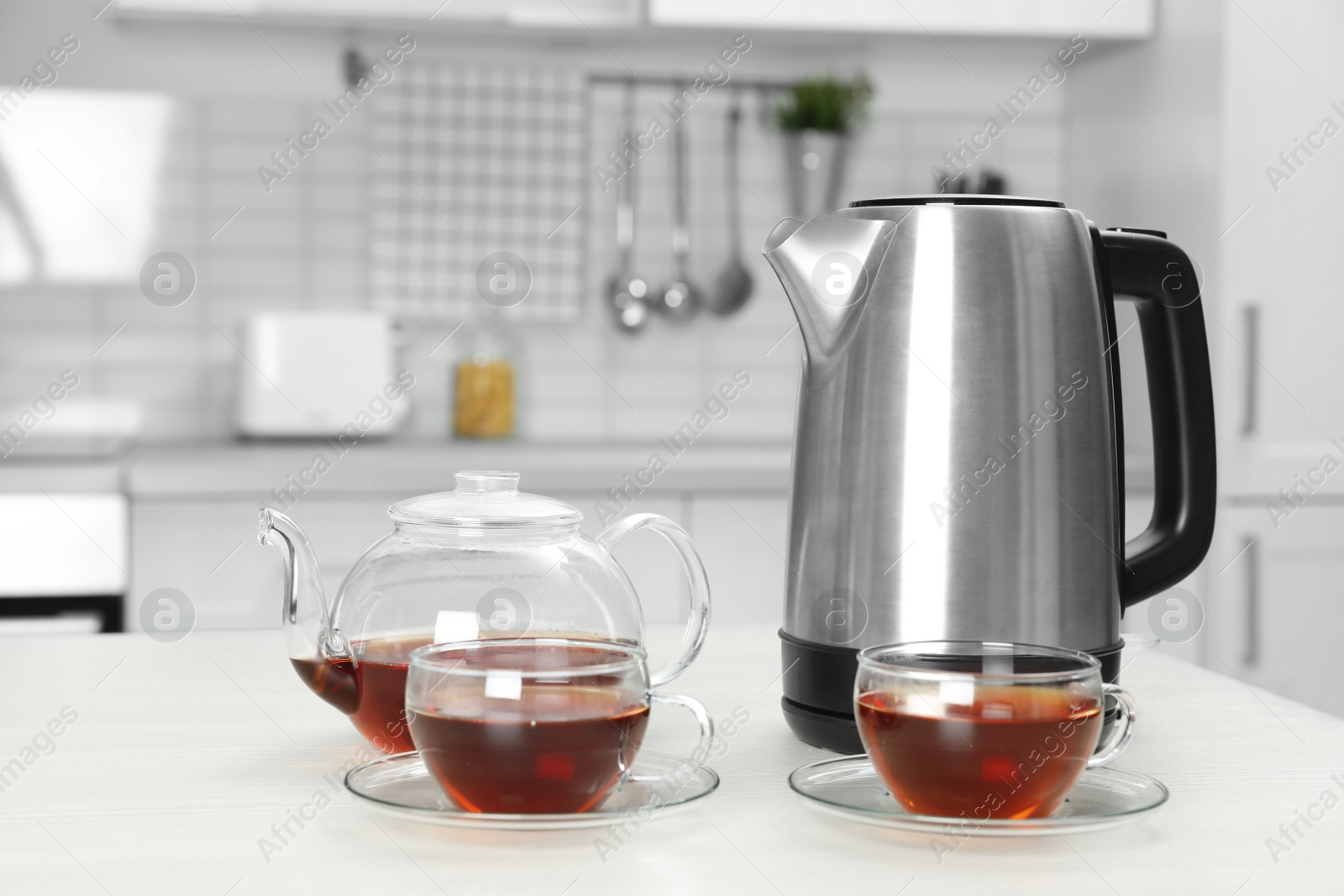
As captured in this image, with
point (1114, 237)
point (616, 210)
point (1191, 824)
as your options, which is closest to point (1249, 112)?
point (616, 210)

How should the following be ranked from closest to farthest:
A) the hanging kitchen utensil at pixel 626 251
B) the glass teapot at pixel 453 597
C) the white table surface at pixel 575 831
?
the white table surface at pixel 575 831 < the glass teapot at pixel 453 597 < the hanging kitchen utensil at pixel 626 251

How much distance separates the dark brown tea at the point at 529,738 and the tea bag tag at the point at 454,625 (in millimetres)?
86

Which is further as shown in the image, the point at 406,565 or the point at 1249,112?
the point at 1249,112

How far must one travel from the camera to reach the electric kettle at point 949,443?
64cm

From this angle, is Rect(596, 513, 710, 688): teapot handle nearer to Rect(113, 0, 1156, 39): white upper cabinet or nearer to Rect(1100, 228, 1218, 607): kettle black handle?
Rect(1100, 228, 1218, 607): kettle black handle

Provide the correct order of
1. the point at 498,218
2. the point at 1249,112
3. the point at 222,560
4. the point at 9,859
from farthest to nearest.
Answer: the point at 498,218, the point at 1249,112, the point at 222,560, the point at 9,859

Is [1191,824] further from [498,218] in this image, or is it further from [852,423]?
[498,218]

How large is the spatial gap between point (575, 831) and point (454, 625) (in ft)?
0.42

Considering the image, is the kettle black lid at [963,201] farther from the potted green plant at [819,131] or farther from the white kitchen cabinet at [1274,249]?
the potted green plant at [819,131]

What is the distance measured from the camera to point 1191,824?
54 centimetres

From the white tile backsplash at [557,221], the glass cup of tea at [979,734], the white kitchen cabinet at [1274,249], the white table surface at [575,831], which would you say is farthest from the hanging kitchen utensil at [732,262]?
the glass cup of tea at [979,734]

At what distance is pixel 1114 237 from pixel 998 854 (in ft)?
1.14

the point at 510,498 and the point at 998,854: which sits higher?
the point at 510,498

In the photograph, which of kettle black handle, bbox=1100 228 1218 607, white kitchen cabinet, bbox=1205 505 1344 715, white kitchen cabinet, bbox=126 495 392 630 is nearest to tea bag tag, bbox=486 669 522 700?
kettle black handle, bbox=1100 228 1218 607
